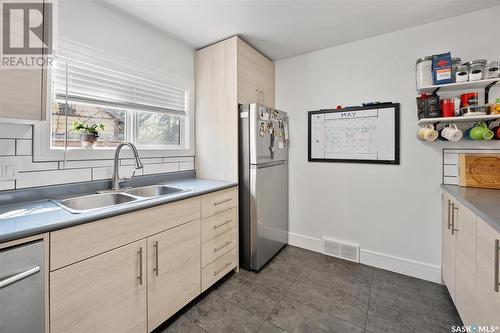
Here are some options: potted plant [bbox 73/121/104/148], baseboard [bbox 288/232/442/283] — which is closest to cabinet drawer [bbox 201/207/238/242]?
potted plant [bbox 73/121/104/148]

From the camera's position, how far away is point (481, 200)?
1.34 meters

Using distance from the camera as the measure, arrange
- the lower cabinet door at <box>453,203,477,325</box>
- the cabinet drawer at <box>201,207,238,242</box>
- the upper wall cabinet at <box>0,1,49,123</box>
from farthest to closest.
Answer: the cabinet drawer at <box>201,207,238,242</box>
the lower cabinet door at <box>453,203,477,325</box>
the upper wall cabinet at <box>0,1,49,123</box>

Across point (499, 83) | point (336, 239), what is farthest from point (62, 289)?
point (499, 83)

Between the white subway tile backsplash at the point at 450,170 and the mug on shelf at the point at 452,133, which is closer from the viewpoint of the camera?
the mug on shelf at the point at 452,133

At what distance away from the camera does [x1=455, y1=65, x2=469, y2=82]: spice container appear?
170 centimetres

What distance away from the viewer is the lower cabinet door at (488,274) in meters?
0.95

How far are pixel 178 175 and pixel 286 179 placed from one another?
1.27 metres

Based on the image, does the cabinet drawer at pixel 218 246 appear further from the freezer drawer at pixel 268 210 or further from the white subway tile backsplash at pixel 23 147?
the white subway tile backsplash at pixel 23 147

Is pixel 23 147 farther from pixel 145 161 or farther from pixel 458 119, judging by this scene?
pixel 458 119

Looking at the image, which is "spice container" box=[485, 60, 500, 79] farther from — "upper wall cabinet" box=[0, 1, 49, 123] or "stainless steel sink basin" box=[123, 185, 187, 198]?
"upper wall cabinet" box=[0, 1, 49, 123]

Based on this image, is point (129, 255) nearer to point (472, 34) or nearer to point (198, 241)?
point (198, 241)

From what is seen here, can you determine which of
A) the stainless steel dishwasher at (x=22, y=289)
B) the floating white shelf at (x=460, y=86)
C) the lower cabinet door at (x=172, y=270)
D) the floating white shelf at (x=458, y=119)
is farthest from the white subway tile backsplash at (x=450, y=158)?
the stainless steel dishwasher at (x=22, y=289)

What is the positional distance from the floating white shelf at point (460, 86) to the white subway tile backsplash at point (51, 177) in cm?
277

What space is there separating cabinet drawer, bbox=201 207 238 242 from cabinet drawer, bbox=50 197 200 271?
0.79ft
